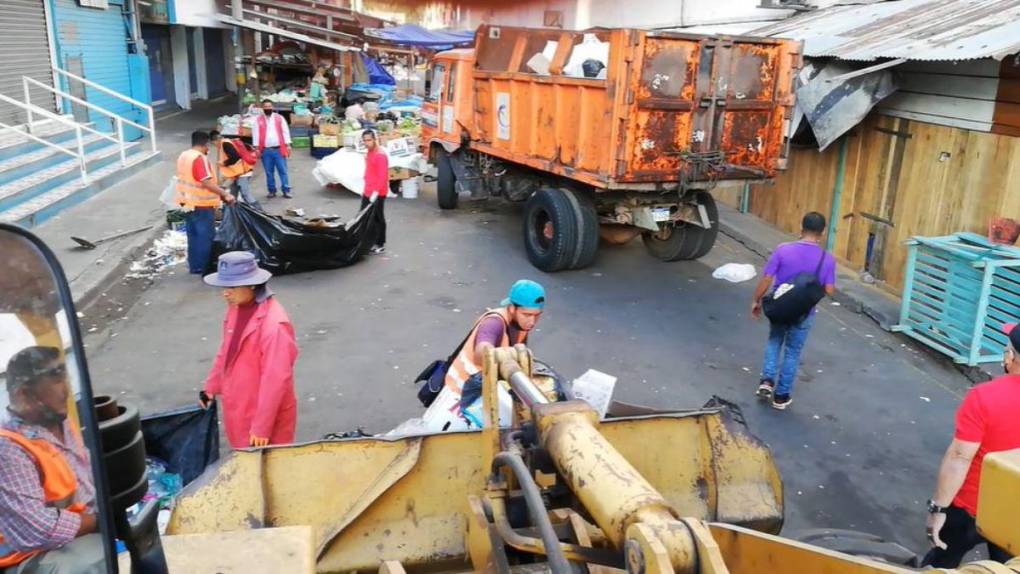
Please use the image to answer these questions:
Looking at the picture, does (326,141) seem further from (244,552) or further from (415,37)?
(244,552)

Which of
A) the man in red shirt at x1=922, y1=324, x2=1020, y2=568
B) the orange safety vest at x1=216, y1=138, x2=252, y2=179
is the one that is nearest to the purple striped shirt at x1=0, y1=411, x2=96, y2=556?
the man in red shirt at x1=922, y1=324, x2=1020, y2=568

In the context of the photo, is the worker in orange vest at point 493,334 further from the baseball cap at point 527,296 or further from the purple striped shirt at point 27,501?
the purple striped shirt at point 27,501

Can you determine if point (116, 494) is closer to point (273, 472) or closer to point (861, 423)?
point (273, 472)

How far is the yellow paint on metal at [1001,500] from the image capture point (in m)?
1.67

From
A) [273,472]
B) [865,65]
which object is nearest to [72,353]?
[273,472]

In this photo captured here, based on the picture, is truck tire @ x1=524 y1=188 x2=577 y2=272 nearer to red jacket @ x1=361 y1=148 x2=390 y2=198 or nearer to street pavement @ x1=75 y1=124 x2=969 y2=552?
street pavement @ x1=75 y1=124 x2=969 y2=552

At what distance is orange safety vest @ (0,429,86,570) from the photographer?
1323mm

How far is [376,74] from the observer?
27328 millimetres

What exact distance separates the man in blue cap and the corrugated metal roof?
5.05 metres

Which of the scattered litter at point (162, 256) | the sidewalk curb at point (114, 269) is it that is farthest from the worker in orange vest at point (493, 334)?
the scattered litter at point (162, 256)

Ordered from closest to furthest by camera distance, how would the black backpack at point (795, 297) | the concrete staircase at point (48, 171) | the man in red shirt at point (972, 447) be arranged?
1. the man in red shirt at point (972, 447)
2. the black backpack at point (795, 297)
3. the concrete staircase at point (48, 171)

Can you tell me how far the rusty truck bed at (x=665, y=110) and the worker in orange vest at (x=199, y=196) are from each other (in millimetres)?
3610

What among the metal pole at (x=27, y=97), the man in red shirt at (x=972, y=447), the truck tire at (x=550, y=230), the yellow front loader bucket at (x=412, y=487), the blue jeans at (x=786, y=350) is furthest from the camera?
the metal pole at (x=27, y=97)

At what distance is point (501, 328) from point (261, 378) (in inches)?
47.5
